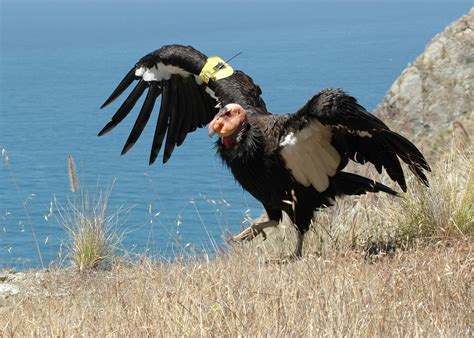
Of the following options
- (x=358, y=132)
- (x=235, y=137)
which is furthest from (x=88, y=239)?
(x=358, y=132)

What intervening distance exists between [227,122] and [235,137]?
0.40 feet

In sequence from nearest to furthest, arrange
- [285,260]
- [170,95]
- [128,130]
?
[285,260]
[170,95]
[128,130]

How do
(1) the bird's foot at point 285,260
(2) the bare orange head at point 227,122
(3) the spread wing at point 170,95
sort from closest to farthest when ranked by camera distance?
1. (1) the bird's foot at point 285,260
2. (2) the bare orange head at point 227,122
3. (3) the spread wing at point 170,95

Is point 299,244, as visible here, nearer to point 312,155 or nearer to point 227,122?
point 312,155

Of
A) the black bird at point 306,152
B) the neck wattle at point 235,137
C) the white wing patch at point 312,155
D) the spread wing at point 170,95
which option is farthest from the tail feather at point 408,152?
the spread wing at point 170,95

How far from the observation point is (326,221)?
8539 millimetres

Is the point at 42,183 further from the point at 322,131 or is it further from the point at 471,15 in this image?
the point at 322,131

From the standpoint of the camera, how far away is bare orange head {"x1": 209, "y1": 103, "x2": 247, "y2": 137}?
7.28 metres

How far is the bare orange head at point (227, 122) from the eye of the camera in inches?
287

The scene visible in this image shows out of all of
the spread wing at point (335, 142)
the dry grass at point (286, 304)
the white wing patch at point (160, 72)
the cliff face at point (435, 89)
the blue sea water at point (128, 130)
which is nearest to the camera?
the dry grass at point (286, 304)

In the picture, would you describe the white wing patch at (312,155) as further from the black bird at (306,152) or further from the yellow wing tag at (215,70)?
the yellow wing tag at (215,70)

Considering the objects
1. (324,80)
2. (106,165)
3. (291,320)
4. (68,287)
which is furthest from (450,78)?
(324,80)

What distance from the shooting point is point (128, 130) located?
45500 millimetres

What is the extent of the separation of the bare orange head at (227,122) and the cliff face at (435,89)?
17.5 feet
